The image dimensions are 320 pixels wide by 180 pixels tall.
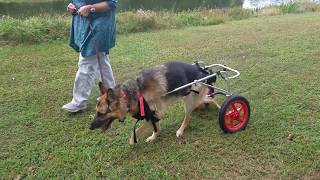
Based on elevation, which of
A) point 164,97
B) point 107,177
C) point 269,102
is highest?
point 164,97

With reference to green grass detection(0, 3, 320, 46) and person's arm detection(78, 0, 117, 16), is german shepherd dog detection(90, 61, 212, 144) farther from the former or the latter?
green grass detection(0, 3, 320, 46)

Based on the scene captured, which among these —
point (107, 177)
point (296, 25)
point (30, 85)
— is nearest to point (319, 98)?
point (107, 177)

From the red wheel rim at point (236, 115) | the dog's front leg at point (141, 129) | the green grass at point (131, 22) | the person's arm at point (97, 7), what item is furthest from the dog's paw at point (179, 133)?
the green grass at point (131, 22)

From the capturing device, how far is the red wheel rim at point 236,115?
4371mm

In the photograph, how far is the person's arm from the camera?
177 inches

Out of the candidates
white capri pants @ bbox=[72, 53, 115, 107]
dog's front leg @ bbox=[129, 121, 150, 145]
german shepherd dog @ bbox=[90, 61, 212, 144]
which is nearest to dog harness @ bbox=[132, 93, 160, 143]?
german shepherd dog @ bbox=[90, 61, 212, 144]

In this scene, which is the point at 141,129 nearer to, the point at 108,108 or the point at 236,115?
the point at 108,108

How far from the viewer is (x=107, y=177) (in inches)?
148

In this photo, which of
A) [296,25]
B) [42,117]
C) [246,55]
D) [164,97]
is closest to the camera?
[164,97]

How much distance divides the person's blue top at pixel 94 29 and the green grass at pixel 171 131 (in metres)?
1.01

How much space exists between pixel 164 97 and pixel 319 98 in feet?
8.69

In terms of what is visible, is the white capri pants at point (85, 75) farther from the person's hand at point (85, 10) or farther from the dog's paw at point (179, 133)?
the dog's paw at point (179, 133)

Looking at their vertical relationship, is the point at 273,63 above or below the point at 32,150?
above

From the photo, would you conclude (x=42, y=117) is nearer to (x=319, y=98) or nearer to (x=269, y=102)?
(x=269, y=102)
